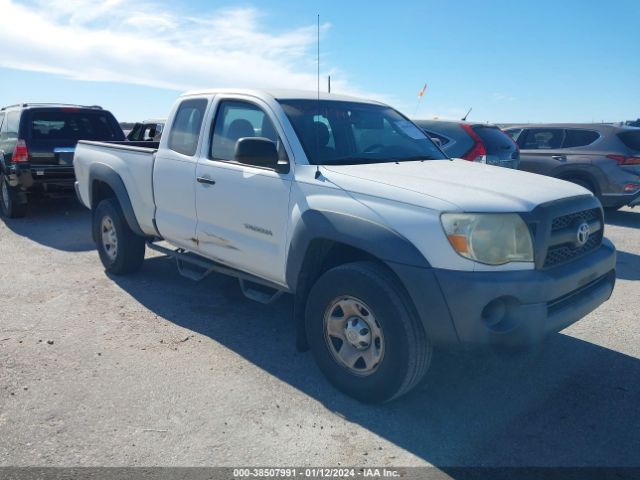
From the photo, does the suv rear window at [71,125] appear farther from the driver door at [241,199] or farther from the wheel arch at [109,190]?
the driver door at [241,199]

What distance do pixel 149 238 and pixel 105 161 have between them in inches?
37.1

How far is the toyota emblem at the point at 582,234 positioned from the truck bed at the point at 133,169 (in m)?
3.57

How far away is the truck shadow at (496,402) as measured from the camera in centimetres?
290

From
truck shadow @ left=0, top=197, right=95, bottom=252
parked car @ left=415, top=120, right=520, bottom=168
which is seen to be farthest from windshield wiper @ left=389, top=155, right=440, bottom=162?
truck shadow @ left=0, top=197, right=95, bottom=252

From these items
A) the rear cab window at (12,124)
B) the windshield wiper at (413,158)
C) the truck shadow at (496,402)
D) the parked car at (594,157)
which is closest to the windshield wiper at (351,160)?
the windshield wiper at (413,158)

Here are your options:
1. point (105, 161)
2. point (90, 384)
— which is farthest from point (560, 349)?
point (105, 161)

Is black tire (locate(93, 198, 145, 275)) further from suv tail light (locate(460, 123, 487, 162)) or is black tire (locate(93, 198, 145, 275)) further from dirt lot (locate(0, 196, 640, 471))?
suv tail light (locate(460, 123, 487, 162))

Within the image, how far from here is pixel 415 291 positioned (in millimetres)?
2941

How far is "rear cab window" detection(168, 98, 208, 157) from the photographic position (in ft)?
15.2

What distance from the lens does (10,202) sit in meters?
9.03

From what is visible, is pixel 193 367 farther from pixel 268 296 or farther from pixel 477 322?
pixel 477 322

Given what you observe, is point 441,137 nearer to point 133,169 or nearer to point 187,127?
point 187,127

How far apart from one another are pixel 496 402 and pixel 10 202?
856 centimetres

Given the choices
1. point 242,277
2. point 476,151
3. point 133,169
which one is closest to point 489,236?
point 242,277
